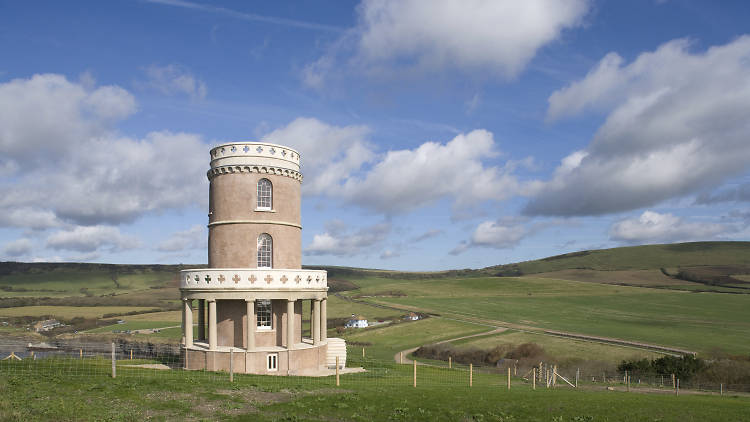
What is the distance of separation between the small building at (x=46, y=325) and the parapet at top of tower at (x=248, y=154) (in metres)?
65.3

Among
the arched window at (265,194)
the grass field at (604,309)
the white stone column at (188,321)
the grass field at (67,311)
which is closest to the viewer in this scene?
the white stone column at (188,321)

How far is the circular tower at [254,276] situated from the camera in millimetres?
30969

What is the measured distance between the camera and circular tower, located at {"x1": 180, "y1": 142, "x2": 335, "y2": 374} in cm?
3097

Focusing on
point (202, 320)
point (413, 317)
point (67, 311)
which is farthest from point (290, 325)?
point (67, 311)

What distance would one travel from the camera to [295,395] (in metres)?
21.3

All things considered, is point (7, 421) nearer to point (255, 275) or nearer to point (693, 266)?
point (255, 275)

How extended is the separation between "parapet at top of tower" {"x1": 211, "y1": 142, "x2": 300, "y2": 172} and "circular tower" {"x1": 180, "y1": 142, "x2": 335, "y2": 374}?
2.5 inches

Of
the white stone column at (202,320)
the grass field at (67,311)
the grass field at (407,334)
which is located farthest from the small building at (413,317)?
the white stone column at (202,320)

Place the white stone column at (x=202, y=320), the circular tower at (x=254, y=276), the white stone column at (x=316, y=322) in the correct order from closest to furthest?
the circular tower at (x=254, y=276) < the white stone column at (x=316, y=322) < the white stone column at (x=202, y=320)

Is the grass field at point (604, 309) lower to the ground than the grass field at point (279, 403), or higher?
lower

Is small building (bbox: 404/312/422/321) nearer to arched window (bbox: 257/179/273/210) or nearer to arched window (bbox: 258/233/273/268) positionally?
arched window (bbox: 258/233/273/268)

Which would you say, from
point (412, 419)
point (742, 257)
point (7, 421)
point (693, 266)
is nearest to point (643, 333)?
point (412, 419)

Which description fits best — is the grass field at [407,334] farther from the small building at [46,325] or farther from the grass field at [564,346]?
the small building at [46,325]

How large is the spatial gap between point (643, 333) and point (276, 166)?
61.5 m
